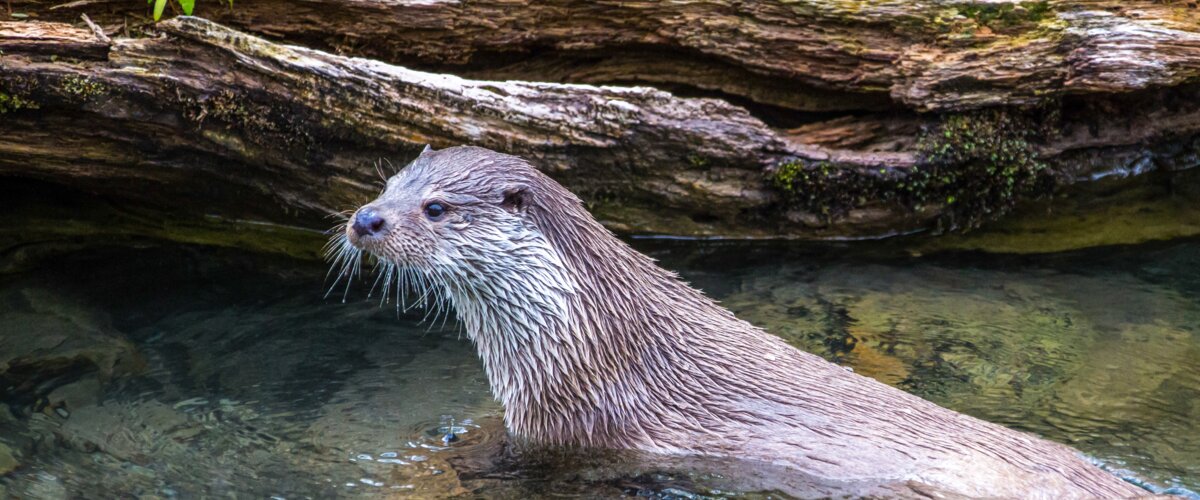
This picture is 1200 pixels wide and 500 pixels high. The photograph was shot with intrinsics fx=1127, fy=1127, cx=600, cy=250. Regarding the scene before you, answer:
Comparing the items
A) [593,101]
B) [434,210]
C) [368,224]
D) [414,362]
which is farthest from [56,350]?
[593,101]

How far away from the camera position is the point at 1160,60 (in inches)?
227

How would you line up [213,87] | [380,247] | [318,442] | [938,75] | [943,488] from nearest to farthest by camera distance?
[943,488], [380,247], [318,442], [213,87], [938,75]

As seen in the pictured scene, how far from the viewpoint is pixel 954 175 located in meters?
6.27

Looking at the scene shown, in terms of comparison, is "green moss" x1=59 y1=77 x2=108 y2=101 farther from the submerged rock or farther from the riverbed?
the submerged rock

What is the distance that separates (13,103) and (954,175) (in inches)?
190

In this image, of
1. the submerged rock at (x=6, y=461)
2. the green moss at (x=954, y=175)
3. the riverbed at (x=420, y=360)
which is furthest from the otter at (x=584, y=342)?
the green moss at (x=954, y=175)

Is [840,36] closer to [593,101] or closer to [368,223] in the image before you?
[593,101]

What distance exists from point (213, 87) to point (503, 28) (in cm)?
151

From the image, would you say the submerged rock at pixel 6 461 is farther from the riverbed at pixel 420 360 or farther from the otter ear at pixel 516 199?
the otter ear at pixel 516 199

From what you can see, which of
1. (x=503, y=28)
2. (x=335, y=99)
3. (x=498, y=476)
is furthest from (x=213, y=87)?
(x=498, y=476)

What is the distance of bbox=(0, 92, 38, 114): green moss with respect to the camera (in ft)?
17.2

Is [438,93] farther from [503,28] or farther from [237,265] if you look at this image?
[237,265]

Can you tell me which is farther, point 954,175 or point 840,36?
point 954,175

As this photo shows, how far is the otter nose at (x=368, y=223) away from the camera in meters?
4.06
